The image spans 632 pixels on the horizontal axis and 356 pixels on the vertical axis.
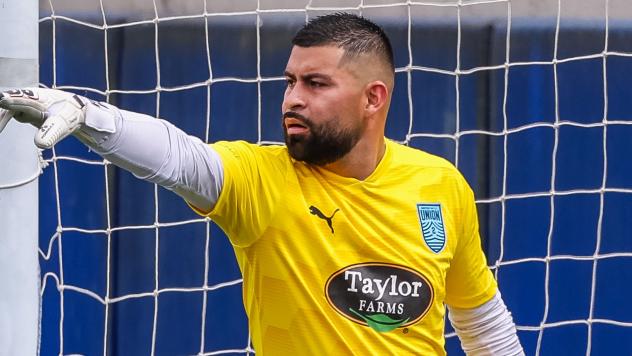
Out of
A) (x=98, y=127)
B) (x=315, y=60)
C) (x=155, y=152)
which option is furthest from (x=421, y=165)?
(x=98, y=127)

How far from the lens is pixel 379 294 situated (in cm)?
244

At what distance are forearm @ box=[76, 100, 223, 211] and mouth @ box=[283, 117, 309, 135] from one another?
0.61ft

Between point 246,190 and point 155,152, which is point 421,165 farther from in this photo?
point 155,152

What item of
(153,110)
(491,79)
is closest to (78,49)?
(153,110)

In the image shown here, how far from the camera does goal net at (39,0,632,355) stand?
3736mm

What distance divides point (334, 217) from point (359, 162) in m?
0.15

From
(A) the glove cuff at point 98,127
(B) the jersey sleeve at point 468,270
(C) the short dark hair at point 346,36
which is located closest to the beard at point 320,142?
(C) the short dark hair at point 346,36

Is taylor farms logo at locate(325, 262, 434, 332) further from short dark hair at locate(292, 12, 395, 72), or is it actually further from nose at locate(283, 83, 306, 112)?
short dark hair at locate(292, 12, 395, 72)

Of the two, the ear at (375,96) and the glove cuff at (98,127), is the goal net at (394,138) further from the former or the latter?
the glove cuff at (98,127)

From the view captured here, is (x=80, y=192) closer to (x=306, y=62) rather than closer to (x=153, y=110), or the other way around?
(x=153, y=110)

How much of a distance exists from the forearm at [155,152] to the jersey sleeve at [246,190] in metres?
0.03

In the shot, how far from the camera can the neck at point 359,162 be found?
8.19 ft

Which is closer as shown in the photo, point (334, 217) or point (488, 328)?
point (334, 217)

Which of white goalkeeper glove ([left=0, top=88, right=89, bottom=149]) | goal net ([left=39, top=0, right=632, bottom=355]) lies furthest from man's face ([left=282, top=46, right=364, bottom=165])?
goal net ([left=39, top=0, right=632, bottom=355])
